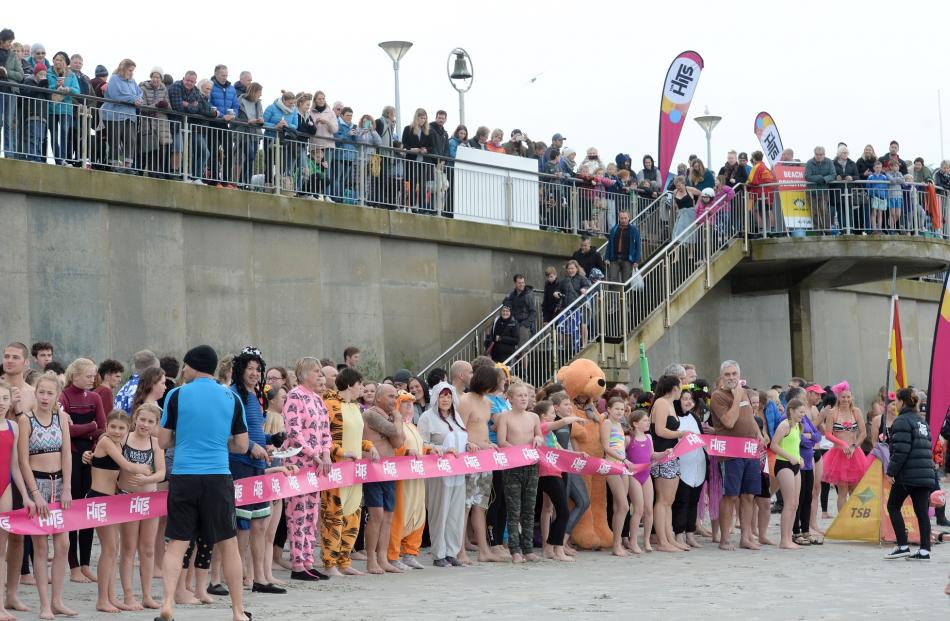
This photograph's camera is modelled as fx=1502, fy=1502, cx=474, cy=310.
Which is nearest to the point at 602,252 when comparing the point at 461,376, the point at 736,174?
the point at 736,174

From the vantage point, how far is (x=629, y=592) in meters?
11.8

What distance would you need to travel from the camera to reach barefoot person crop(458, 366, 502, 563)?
14.0 metres

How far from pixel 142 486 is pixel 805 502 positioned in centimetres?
817

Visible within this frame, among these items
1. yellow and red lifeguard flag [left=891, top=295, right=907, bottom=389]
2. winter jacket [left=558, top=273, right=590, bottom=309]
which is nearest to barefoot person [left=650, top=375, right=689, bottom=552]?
winter jacket [left=558, top=273, right=590, bottom=309]

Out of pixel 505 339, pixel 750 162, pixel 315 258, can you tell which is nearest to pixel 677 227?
pixel 750 162

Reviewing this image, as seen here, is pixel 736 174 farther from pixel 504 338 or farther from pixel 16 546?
pixel 16 546

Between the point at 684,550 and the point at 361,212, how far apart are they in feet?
27.1

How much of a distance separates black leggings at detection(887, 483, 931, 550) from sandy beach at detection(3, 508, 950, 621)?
34 cm

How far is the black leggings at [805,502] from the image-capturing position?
16156 mm

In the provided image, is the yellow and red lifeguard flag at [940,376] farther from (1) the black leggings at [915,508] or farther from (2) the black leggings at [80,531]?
(2) the black leggings at [80,531]

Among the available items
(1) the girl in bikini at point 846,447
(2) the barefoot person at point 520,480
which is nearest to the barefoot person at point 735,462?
(2) the barefoot person at point 520,480

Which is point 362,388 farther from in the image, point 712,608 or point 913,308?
point 913,308

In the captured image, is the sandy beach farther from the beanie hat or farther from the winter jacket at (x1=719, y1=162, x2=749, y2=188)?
the winter jacket at (x1=719, y1=162, x2=749, y2=188)

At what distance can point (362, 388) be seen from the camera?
13.4m
